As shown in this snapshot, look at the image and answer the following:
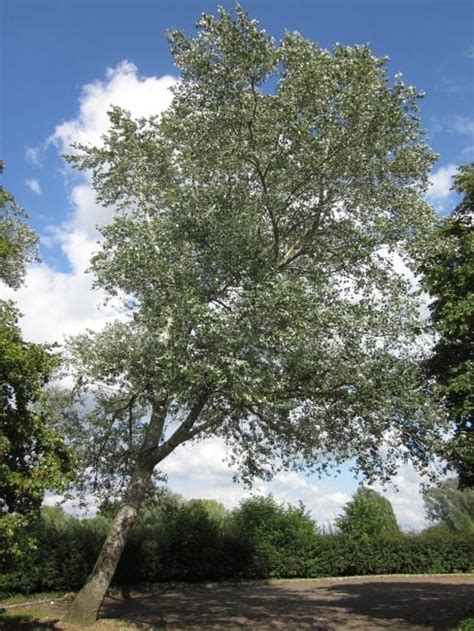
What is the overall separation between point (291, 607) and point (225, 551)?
9.46m

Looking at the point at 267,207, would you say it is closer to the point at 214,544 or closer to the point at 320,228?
the point at 320,228

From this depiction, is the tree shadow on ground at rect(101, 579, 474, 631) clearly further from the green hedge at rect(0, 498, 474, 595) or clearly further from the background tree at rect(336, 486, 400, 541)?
the background tree at rect(336, 486, 400, 541)

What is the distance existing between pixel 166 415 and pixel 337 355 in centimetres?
608

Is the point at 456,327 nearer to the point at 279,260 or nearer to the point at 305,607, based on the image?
the point at 279,260

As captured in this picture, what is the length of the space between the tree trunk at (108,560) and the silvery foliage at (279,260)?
6.48 feet

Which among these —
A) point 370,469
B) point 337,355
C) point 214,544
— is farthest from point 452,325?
point 214,544

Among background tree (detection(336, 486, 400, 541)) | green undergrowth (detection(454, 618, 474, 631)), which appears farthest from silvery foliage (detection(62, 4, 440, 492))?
background tree (detection(336, 486, 400, 541))

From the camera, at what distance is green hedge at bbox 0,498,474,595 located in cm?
2162

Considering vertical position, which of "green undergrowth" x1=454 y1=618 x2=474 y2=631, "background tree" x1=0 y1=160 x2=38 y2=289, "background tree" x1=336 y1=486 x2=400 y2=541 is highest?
"background tree" x1=0 y1=160 x2=38 y2=289

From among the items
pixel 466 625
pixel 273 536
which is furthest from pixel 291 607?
pixel 273 536

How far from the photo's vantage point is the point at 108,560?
15383 millimetres

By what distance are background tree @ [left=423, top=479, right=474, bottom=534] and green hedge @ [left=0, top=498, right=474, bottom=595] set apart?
1519 cm

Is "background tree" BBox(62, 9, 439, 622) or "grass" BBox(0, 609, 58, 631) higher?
"background tree" BBox(62, 9, 439, 622)

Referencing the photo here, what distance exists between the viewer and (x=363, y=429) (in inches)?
587
